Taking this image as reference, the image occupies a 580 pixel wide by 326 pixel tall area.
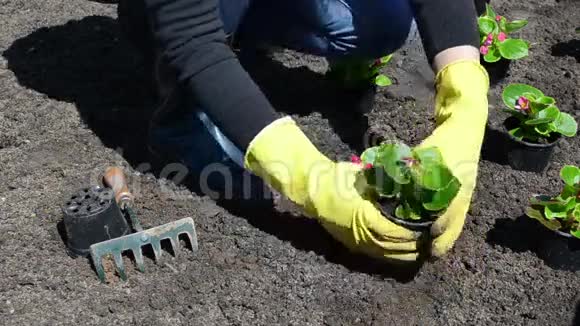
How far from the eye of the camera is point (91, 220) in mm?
1871

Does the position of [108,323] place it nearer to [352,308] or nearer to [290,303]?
[290,303]

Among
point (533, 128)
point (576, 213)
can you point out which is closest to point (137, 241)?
point (576, 213)

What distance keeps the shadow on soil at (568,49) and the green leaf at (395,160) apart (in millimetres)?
1413

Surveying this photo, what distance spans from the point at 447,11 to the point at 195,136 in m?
0.80

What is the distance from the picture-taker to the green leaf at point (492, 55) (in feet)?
8.26

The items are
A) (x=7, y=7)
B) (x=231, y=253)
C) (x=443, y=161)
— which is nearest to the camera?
(x=443, y=161)

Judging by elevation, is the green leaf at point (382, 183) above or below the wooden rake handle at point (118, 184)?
above

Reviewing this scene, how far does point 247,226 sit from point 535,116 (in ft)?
2.82

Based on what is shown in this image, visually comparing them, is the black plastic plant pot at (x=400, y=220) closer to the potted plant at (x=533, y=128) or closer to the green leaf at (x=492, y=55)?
the potted plant at (x=533, y=128)

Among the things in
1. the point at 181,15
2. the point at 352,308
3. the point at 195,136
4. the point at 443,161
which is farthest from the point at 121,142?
the point at 443,161

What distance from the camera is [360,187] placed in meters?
1.68

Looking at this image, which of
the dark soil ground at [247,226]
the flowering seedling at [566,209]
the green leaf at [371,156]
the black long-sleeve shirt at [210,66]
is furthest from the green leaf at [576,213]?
the black long-sleeve shirt at [210,66]

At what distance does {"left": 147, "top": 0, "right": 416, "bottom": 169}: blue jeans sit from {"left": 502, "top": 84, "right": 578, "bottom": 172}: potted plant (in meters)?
0.38

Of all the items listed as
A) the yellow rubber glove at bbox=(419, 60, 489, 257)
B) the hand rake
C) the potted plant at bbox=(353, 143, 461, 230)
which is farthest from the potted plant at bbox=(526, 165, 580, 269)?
the hand rake
